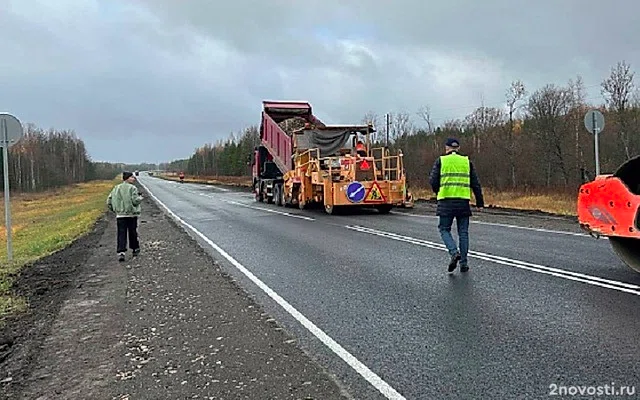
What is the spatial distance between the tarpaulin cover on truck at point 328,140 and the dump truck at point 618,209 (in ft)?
47.7

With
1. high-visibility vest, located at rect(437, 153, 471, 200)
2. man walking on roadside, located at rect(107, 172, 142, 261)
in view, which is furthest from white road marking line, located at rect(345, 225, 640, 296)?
man walking on roadside, located at rect(107, 172, 142, 261)

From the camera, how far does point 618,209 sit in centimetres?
758

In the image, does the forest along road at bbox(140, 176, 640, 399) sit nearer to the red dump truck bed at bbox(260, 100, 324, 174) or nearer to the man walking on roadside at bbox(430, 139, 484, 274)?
the man walking on roadside at bbox(430, 139, 484, 274)

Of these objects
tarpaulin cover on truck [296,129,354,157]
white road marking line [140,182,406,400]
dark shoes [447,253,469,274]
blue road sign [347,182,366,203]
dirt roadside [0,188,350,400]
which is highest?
tarpaulin cover on truck [296,129,354,157]

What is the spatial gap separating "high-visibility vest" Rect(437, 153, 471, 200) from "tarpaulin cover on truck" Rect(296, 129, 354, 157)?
13.7 meters

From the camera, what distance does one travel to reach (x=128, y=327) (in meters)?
6.48

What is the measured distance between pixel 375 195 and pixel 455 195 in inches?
463

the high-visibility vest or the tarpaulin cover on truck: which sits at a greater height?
the tarpaulin cover on truck

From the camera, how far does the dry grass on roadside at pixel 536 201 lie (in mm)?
21266

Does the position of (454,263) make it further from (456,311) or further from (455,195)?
(456,311)

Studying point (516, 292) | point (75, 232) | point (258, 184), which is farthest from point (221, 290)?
point (258, 184)

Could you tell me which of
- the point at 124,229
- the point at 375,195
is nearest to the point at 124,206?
the point at 124,229

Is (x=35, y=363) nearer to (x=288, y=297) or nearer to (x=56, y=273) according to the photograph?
(x=288, y=297)

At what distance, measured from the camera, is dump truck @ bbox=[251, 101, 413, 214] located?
20.4 meters
